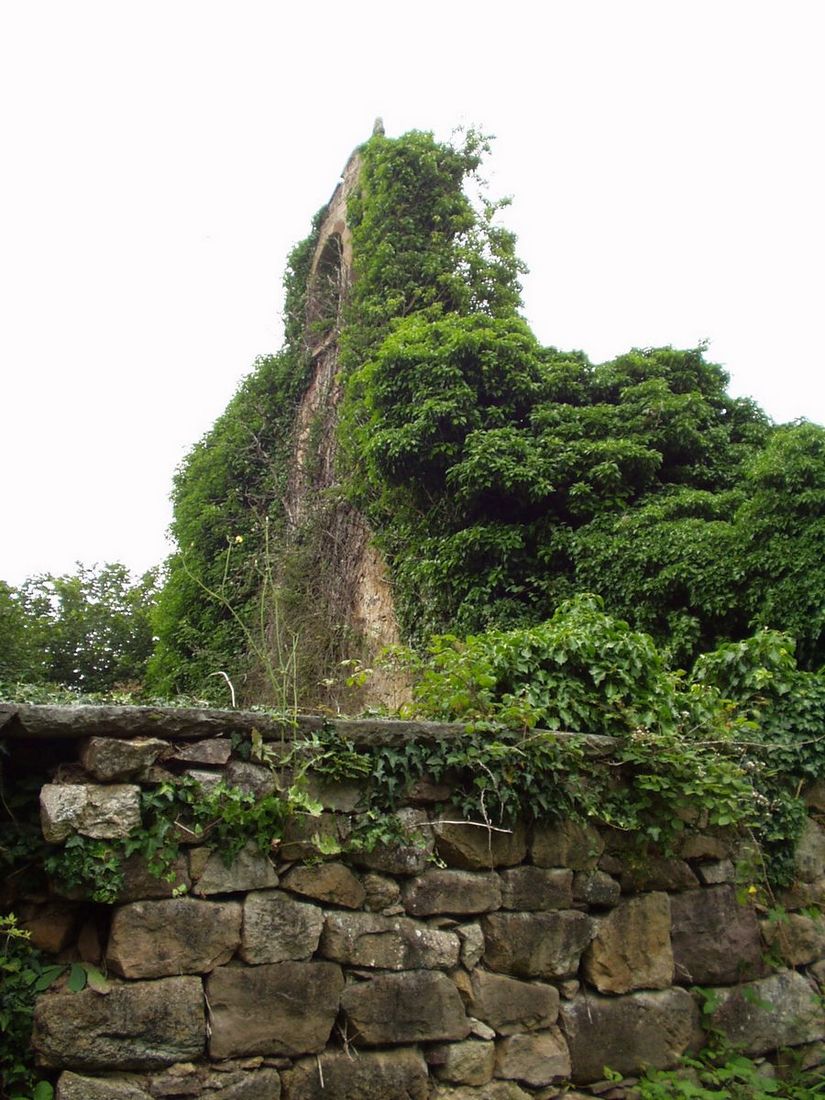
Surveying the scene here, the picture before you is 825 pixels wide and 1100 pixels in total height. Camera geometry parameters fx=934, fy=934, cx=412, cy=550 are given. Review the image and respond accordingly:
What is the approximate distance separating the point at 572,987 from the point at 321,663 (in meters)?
7.14

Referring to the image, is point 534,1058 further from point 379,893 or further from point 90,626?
point 90,626

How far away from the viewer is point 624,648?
5.10m

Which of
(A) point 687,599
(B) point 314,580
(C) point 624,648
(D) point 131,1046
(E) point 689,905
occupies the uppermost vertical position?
(B) point 314,580

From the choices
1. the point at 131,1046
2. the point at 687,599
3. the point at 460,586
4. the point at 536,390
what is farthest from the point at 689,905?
the point at 536,390

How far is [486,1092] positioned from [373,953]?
2.60 ft

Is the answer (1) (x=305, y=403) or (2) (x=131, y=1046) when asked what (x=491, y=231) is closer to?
(1) (x=305, y=403)

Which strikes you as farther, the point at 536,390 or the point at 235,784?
the point at 536,390

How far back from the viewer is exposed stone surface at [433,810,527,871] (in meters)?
4.17

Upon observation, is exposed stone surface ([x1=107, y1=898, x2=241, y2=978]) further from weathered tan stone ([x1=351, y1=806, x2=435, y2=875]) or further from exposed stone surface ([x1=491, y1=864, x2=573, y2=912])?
exposed stone surface ([x1=491, y1=864, x2=573, y2=912])

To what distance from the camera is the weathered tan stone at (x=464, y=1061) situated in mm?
3887

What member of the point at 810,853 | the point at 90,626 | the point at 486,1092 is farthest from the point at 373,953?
the point at 90,626

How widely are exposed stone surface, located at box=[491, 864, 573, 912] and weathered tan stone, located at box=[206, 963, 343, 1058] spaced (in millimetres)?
904

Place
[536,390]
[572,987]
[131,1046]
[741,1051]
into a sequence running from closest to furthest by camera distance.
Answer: [131,1046] → [572,987] → [741,1051] → [536,390]

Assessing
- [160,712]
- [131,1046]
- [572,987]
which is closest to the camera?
[131,1046]
